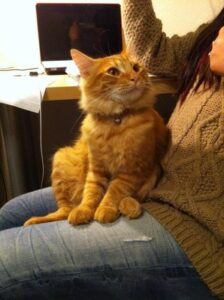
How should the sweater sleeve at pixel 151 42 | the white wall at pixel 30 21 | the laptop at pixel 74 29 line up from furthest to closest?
the white wall at pixel 30 21 → the laptop at pixel 74 29 → the sweater sleeve at pixel 151 42

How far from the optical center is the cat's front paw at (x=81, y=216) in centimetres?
78


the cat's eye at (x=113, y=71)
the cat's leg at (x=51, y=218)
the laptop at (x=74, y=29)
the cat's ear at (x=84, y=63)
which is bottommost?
the cat's leg at (x=51, y=218)

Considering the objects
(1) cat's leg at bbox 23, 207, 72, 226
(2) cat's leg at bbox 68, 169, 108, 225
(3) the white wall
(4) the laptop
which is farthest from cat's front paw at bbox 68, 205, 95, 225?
(3) the white wall

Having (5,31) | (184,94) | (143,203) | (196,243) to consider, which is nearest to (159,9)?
(5,31)

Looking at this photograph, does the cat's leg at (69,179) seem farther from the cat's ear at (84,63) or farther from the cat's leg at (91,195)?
the cat's ear at (84,63)

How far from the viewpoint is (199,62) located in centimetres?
93

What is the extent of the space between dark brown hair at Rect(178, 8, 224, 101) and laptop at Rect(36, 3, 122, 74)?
1.96 feet

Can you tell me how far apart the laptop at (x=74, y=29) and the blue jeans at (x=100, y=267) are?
90 centimetres

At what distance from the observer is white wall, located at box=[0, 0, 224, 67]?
5.30ft

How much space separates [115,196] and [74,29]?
910mm

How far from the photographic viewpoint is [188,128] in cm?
79

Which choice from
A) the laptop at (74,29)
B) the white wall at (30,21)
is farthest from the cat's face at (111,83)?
the white wall at (30,21)

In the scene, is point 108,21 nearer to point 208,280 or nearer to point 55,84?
point 55,84

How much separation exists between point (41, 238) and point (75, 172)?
0.99 feet
